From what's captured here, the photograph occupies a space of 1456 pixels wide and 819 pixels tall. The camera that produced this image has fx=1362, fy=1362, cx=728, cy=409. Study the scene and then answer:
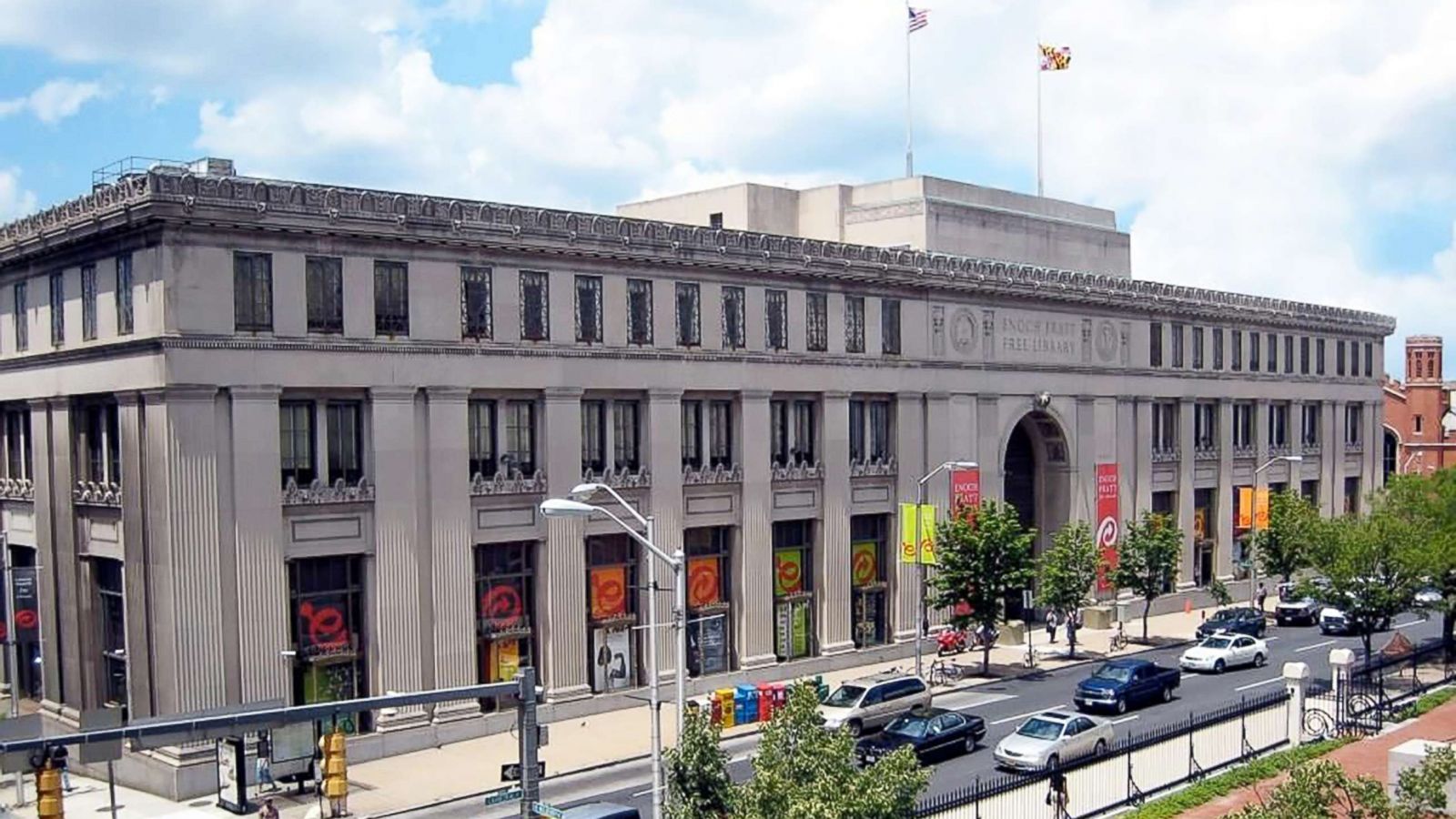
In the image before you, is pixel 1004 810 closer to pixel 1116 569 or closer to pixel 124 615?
pixel 124 615

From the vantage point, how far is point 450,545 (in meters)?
41.2

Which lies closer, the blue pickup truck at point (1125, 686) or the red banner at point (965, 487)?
the blue pickup truck at point (1125, 686)

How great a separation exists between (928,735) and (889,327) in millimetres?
21455

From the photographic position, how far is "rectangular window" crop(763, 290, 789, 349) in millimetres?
49688

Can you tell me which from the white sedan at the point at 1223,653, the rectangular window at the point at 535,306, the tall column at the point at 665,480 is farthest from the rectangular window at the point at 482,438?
the white sedan at the point at 1223,653

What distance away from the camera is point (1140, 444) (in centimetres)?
6700

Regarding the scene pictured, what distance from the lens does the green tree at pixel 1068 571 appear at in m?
52.8

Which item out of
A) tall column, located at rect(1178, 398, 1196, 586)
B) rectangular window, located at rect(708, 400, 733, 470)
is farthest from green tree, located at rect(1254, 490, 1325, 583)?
rectangular window, located at rect(708, 400, 733, 470)

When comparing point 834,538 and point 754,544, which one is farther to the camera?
point 834,538

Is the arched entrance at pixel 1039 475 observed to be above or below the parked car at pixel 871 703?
above

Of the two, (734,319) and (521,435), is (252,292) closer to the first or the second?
(521,435)

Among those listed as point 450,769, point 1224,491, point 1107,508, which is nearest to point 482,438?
point 450,769

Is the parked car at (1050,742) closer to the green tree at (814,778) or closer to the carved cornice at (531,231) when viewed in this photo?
the green tree at (814,778)

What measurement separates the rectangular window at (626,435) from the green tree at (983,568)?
12520mm
